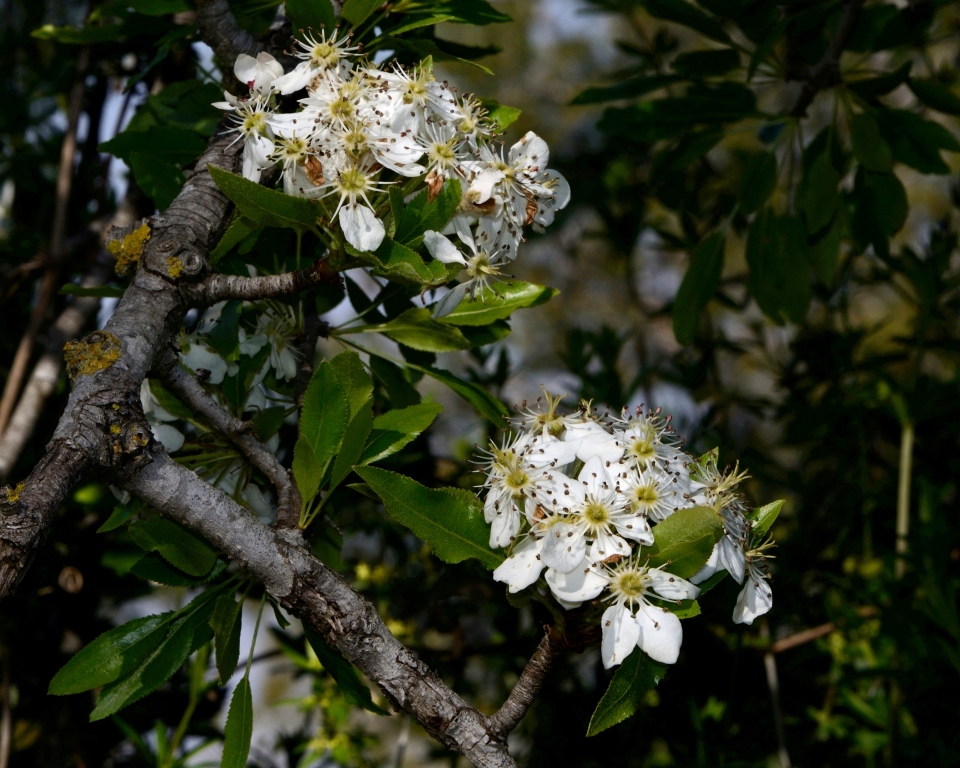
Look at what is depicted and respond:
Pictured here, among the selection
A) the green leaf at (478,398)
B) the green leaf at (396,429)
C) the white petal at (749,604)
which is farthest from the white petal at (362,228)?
the white petal at (749,604)

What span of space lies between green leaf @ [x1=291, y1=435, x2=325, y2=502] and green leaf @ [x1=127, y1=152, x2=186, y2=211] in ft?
2.08

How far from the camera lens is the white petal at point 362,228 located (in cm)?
121

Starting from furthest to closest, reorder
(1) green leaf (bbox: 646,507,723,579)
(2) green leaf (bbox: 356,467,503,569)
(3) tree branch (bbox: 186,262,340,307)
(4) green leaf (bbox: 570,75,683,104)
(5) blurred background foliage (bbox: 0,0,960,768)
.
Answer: (4) green leaf (bbox: 570,75,683,104) → (5) blurred background foliage (bbox: 0,0,960,768) → (3) tree branch (bbox: 186,262,340,307) → (2) green leaf (bbox: 356,467,503,569) → (1) green leaf (bbox: 646,507,723,579)

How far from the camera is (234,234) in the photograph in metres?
1.36

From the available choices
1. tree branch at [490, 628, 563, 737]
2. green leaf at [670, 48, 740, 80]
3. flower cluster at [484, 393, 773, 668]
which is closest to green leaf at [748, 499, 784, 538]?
flower cluster at [484, 393, 773, 668]

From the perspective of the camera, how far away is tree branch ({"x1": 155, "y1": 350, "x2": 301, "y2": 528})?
1263 mm

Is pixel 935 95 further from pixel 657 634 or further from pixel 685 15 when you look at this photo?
pixel 657 634

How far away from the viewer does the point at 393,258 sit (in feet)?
4.01

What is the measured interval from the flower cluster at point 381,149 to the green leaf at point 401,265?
0.02 metres

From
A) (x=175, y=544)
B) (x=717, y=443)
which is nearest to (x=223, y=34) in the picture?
(x=175, y=544)

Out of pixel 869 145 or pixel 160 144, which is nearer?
pixel 160 144

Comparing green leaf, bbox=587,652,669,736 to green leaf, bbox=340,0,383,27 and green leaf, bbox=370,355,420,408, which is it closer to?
green leaf, bbox=370,355,420,408

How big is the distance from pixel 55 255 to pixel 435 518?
5.54 ft

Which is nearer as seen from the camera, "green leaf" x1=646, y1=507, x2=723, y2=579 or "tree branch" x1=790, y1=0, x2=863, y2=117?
"green leaf" x1=646, y1=507, x2=723, y2=579
